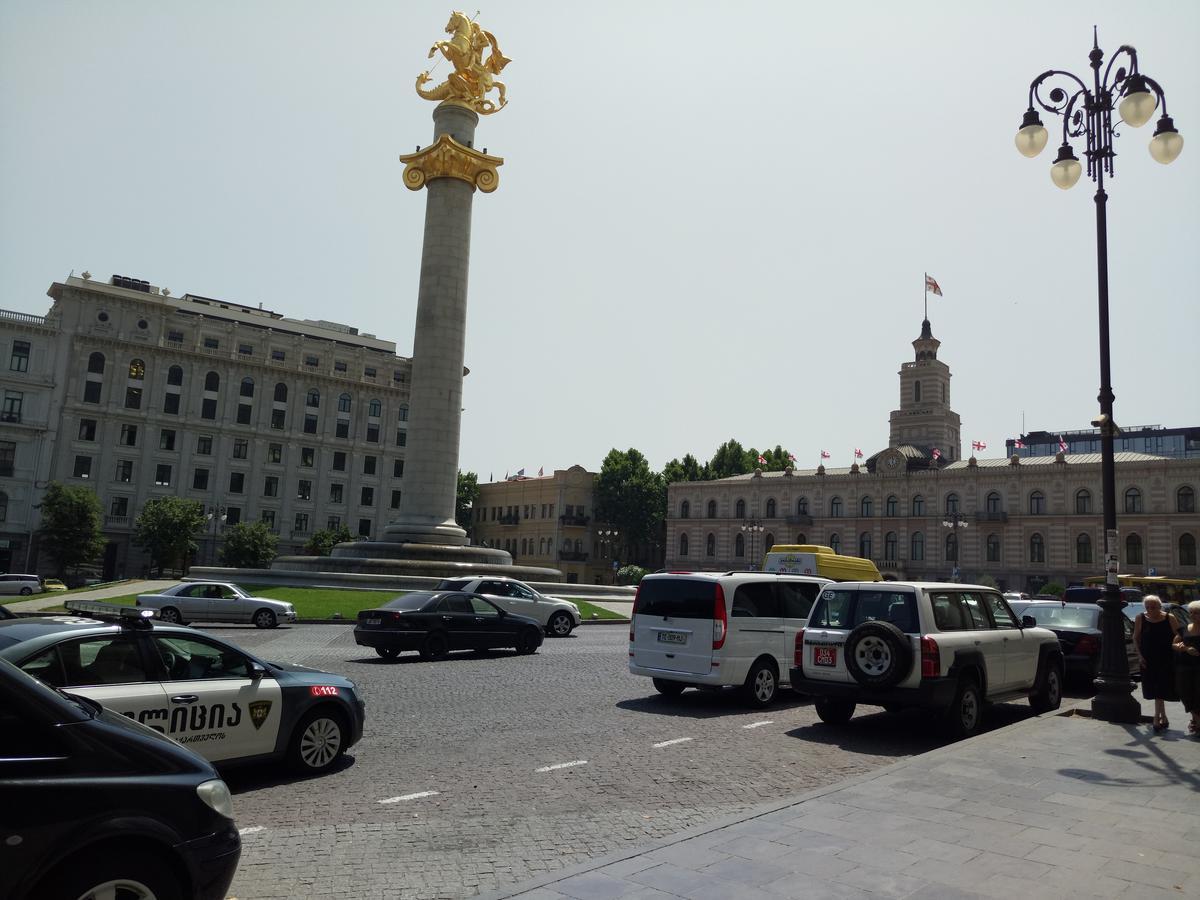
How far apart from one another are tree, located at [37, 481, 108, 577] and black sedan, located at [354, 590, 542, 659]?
51780 millimetres

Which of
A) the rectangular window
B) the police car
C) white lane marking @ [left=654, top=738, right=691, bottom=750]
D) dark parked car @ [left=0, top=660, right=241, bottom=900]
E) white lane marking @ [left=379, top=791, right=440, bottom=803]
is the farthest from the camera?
the rectangular window

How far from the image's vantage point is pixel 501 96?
44.6 m

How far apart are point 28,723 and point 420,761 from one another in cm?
579

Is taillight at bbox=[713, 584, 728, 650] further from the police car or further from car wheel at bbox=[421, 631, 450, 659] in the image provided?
car wheel at bbox=[421, 631, 450, 659]

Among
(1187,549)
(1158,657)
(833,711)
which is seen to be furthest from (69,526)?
(1187,549)

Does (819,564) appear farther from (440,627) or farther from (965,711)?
(965,711)

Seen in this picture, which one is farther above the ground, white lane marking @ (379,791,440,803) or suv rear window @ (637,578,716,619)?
suv rear window @ (637,578,716,619)

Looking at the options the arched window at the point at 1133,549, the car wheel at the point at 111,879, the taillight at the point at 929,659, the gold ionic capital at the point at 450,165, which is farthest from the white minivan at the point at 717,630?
the arched window at the point at 1133,549

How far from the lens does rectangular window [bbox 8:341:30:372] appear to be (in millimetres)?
68125

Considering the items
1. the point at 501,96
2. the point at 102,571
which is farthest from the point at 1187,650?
the point at 102,571

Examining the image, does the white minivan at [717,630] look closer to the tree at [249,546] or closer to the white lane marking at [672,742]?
the white lane marking at [672,742]

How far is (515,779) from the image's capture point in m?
8.55

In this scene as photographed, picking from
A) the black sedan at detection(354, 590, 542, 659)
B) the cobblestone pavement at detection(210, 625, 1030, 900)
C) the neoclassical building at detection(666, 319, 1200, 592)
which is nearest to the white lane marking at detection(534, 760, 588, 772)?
the cobblestone pavement at detection(210, 625, 1030, 900)

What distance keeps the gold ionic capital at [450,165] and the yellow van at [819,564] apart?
2378 centimetres
